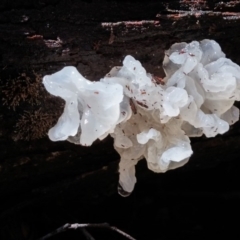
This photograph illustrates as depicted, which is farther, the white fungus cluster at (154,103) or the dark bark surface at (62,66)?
the dark bark surface at (62,66)

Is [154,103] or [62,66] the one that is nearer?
[154,103]

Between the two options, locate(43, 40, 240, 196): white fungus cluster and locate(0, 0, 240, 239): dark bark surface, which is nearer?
locate(43, 40, 240, 196): white fungus cluster

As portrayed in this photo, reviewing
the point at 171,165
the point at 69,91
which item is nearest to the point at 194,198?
the point at 171,165

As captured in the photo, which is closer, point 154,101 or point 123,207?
point 154,101

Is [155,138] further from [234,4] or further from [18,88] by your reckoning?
[234,4]
